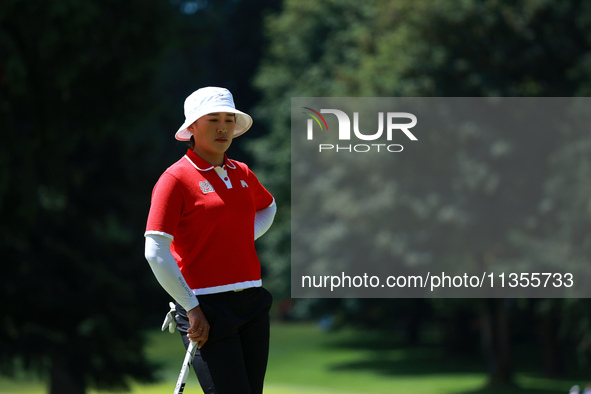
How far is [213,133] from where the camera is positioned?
304 centimetres

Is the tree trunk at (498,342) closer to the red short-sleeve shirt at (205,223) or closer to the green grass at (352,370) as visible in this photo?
the green grass at (352,370)

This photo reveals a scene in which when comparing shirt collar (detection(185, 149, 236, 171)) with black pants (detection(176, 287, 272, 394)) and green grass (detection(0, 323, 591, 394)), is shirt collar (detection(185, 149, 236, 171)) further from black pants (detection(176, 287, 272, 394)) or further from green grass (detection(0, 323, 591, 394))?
green grass (detection(0, 323, 591, 394))

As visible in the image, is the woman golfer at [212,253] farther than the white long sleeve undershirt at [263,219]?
No

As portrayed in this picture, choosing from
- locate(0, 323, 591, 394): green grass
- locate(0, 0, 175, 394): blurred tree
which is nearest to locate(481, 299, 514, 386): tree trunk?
locate(0, 323, 591, 394): green grass

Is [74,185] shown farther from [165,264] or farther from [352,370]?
[352,370]

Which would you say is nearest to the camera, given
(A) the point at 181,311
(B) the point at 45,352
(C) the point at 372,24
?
(A) the point at 181,311

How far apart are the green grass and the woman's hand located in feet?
49.0

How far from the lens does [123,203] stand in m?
15.1

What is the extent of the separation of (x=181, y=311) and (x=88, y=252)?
11.7 m

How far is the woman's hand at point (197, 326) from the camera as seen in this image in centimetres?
287

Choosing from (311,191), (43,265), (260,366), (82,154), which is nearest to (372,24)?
(311,191)

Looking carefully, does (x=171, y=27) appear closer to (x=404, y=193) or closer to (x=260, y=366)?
(x=404, y=193)

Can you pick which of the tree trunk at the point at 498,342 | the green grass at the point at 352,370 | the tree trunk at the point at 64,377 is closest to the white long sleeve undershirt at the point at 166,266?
the tree trunk at the point at 64,377

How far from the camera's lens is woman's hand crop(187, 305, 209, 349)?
287 centimetres
